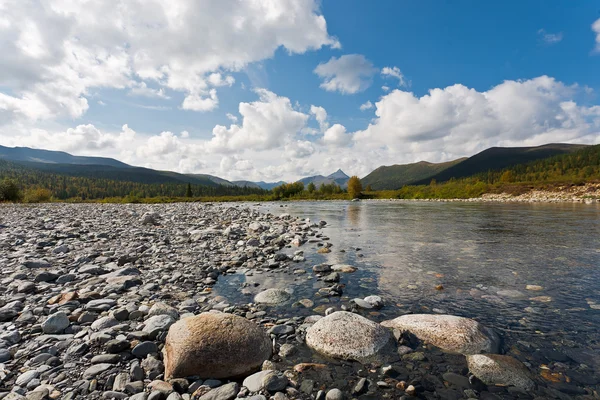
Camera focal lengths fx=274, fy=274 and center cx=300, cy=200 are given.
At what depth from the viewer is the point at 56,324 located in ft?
13.9

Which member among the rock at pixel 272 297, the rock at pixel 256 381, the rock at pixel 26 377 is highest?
the rock at pixel 26 377

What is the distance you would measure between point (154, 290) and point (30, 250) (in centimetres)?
687

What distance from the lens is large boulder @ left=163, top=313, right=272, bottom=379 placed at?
11.2 ft

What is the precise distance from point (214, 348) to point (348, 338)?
1.91 meters

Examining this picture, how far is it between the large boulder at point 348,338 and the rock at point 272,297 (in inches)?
59.9

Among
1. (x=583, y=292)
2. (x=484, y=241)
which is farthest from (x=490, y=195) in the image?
(x=583, y=292)

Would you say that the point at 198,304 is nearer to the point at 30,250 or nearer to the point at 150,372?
the point at 150,372

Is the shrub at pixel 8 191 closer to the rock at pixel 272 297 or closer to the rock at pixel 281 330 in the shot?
the rock at pixel 272 297

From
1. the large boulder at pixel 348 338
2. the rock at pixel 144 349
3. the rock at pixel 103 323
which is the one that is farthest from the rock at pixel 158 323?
the large boulder at pixel 348 338

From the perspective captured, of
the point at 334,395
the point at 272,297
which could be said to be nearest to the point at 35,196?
the point at 272,297

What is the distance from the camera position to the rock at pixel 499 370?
330 centimetres

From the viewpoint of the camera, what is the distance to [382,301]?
18.9ft

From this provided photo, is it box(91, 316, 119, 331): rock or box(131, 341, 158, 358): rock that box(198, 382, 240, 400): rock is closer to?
box(131, 341, 158, 358): rock

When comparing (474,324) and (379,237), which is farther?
(379,237)
